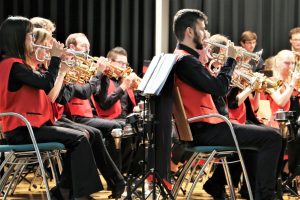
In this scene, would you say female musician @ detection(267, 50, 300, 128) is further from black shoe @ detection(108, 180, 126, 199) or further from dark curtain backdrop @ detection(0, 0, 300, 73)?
dark curtain backdrop @ detection(0, 0, 300, 73)

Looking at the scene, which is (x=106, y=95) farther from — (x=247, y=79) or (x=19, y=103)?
(x=19, y=103)

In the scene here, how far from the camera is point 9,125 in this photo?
163 inches

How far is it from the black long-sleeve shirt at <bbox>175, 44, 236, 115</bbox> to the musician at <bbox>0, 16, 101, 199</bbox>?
0.84 metres

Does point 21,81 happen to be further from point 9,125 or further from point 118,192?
point 118,192

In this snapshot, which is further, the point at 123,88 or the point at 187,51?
the point at 123,88

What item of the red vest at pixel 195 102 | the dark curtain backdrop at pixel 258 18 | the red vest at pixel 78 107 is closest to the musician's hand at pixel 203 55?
the red vest at pixel 195 102

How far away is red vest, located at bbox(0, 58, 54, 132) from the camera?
162 inches

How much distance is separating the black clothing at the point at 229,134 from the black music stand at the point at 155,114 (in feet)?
0.53

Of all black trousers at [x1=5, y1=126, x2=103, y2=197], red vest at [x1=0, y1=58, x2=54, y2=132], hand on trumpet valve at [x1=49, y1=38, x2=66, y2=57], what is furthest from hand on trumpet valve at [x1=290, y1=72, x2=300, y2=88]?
red vest at [x1=0, y1=58, x2=54, y2=132]

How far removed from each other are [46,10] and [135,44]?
1.39 metres

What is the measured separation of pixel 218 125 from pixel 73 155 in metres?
1.05

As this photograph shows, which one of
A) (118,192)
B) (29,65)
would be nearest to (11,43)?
(29,65)

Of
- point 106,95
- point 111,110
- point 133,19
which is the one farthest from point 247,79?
point 133,19

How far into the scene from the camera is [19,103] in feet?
13.6
